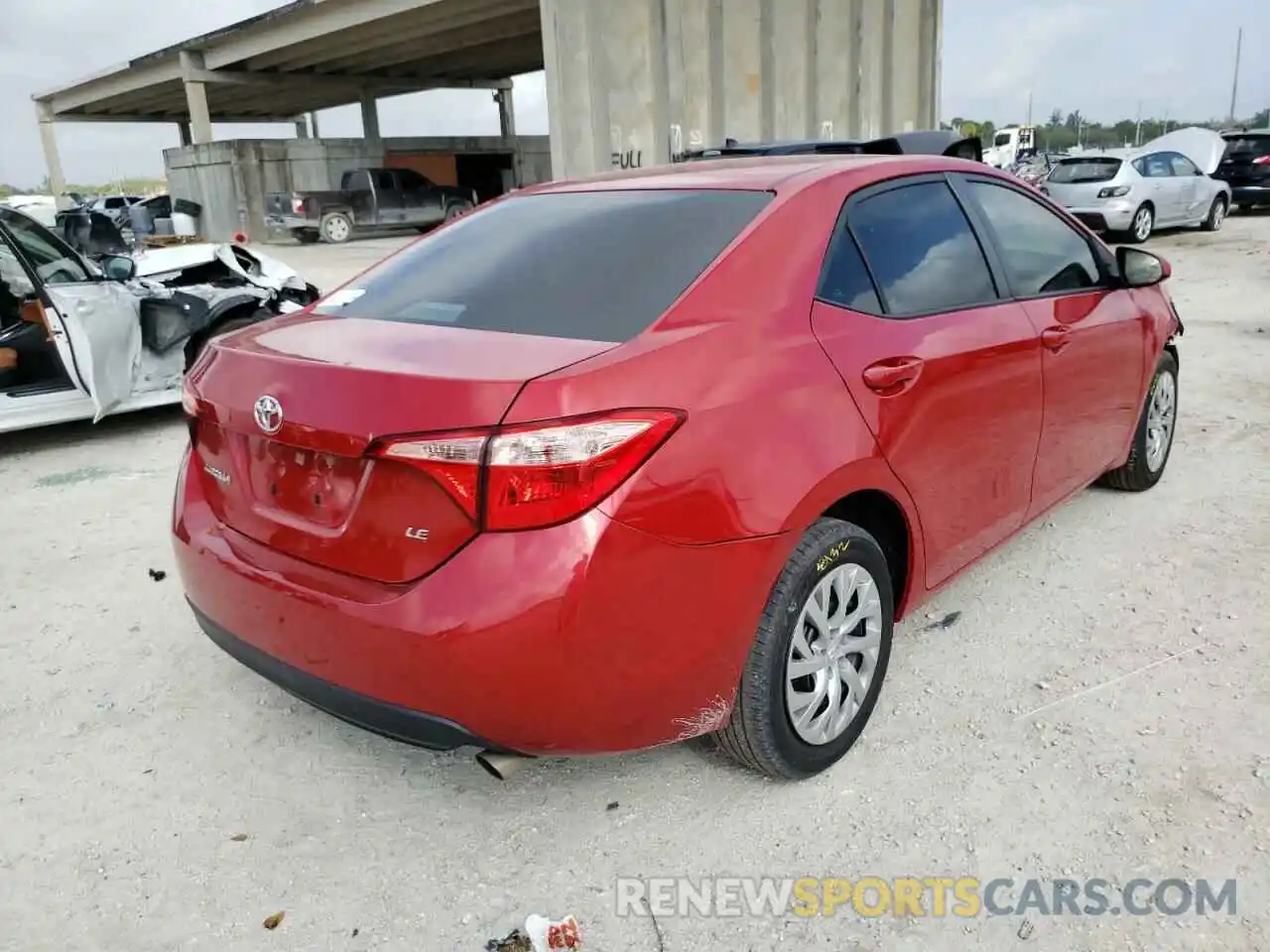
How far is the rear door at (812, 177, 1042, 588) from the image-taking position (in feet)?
8.54

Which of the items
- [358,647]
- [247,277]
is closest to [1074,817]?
[358,647]

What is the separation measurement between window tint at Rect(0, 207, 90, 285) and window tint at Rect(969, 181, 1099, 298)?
556 cm

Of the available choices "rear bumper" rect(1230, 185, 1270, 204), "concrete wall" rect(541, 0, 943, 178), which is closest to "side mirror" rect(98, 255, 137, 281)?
"concrete wall" rect(541, 0, 943, 178)

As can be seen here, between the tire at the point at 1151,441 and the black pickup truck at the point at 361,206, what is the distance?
22.3 m

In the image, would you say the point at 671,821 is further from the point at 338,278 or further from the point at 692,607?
the point at 338,278

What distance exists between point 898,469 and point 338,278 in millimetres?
15059

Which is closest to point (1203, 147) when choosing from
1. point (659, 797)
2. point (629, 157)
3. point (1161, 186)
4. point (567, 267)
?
point (1161, 186)

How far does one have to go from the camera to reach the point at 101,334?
239 inches

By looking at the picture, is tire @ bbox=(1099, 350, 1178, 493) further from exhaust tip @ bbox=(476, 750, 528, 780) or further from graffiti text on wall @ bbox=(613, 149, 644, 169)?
graffiti text on wall @ bbox=(613, 149, 644, 169)

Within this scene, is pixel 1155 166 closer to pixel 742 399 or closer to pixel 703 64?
pixel 703 64

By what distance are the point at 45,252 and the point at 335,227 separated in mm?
20658

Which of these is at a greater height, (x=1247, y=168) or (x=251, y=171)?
(x=251, y=171)

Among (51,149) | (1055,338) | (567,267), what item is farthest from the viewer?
(51,149)

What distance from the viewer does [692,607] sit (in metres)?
2.16
